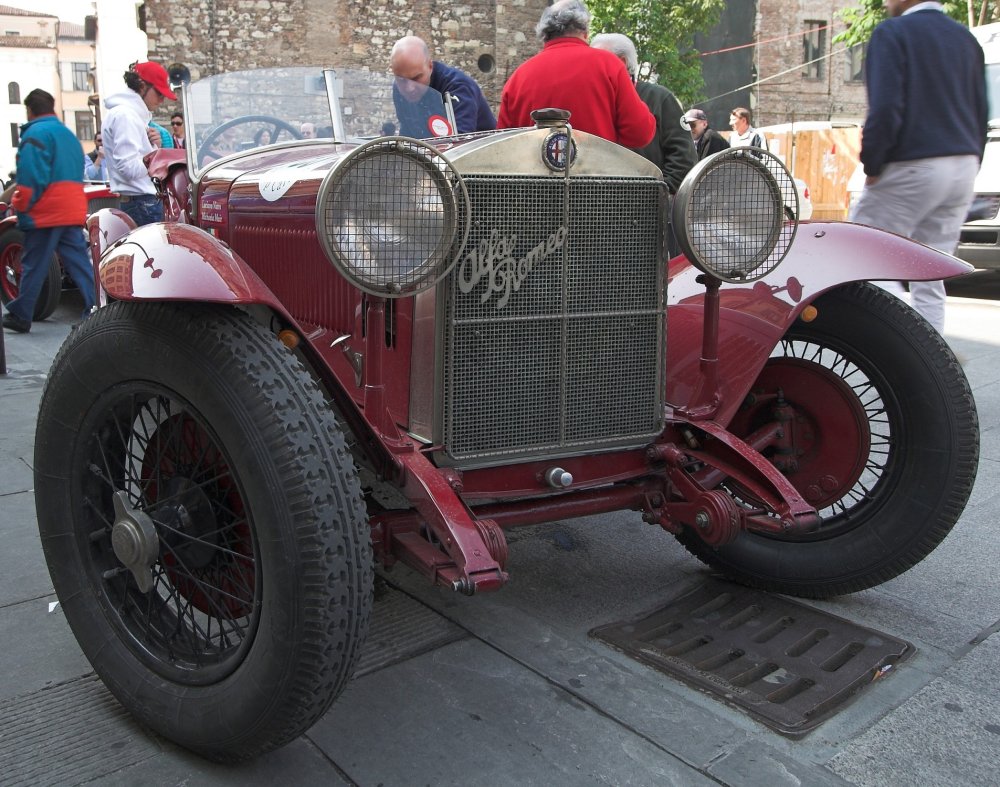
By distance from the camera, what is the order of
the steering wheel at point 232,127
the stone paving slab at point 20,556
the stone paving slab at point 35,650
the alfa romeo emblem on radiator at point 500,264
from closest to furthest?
the alfa romeo emblem on radiator at point 500,264
the stone paving slab at point 35,650
the stone paving slab at point 20,556
the steering wheel at point 232,127

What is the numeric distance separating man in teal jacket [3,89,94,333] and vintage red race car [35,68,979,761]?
14.3 feet

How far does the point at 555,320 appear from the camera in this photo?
2430mm

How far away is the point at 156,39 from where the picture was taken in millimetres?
18875

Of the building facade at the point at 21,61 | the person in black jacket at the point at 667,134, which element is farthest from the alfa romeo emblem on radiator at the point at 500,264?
the building facade at the point at 21,61

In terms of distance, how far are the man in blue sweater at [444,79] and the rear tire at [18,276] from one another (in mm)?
4480

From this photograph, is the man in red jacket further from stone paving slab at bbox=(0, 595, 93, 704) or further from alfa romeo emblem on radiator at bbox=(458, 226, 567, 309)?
stone paving slab at bbox=(0, 595, 93, 704)

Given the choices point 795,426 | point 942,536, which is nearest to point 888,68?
point 795,426

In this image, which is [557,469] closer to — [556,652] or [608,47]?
[556,652]

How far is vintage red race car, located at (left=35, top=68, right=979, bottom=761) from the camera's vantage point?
6.22 feet

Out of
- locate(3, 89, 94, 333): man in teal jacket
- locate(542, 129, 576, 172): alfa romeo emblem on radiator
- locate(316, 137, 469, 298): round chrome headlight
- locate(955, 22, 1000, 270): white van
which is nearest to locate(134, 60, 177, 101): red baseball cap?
locate(3, 89, 94, 333): man in teal jacket

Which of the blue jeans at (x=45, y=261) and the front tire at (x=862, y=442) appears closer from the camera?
the front tire at (x=862, y=442)

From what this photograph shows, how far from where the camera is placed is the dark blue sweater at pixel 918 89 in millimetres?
3980

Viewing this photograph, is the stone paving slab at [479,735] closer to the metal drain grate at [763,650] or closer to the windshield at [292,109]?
the metal drain grate at [763,650]

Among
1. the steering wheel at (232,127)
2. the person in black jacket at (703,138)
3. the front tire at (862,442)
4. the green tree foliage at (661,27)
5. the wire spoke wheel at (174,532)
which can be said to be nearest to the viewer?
the wire spoke wheel at (174,532)
